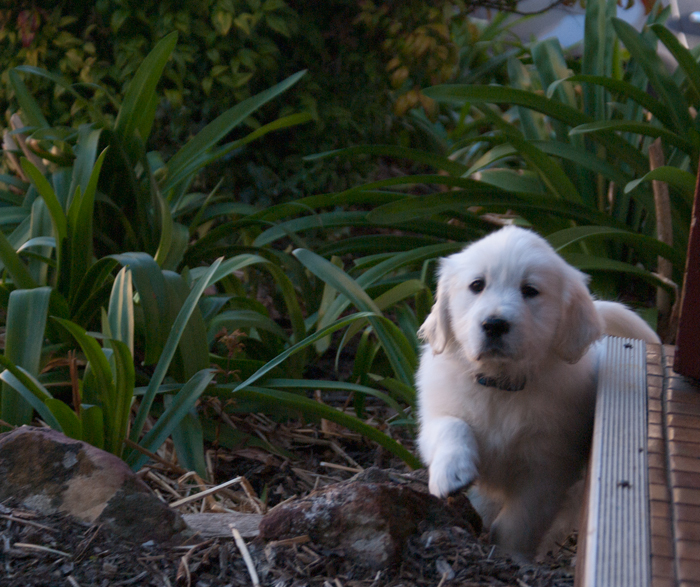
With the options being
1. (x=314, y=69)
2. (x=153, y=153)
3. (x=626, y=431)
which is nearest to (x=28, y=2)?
(x=153, y=153)

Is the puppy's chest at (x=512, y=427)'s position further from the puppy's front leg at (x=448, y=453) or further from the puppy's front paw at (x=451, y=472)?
the puppy's front paw at (x=451, y=472)

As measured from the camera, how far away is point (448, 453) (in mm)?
1768

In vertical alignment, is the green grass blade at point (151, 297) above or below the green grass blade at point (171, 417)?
above

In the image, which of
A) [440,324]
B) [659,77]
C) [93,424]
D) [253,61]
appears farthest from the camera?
[253,61]

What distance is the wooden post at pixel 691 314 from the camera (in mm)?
1415

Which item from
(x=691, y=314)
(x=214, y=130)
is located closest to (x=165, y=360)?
(x=691, y=314)

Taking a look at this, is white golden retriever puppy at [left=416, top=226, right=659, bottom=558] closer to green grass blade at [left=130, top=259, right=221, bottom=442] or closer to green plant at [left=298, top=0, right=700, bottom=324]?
green grass blade at [left=130, top=259, right=221, bottom=442]

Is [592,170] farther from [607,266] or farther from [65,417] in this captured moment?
[65,417]

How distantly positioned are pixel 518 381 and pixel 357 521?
28.0 inches

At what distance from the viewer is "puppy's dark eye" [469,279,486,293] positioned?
2.02 metres

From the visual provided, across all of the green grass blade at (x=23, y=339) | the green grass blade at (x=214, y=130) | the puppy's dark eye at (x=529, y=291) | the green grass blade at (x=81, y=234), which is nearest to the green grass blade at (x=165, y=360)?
the green grass blade at (x=23, y=339)

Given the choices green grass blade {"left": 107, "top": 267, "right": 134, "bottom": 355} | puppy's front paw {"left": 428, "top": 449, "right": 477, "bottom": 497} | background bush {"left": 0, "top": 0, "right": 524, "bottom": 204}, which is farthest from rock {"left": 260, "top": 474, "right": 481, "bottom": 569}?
background bush {"left": 0, "top": 0, "right": 524, "bottom": 204}

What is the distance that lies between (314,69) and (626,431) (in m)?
3.73

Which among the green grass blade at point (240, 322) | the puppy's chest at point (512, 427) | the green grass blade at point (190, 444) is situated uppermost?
the puppy's chest at point (512, 427)
